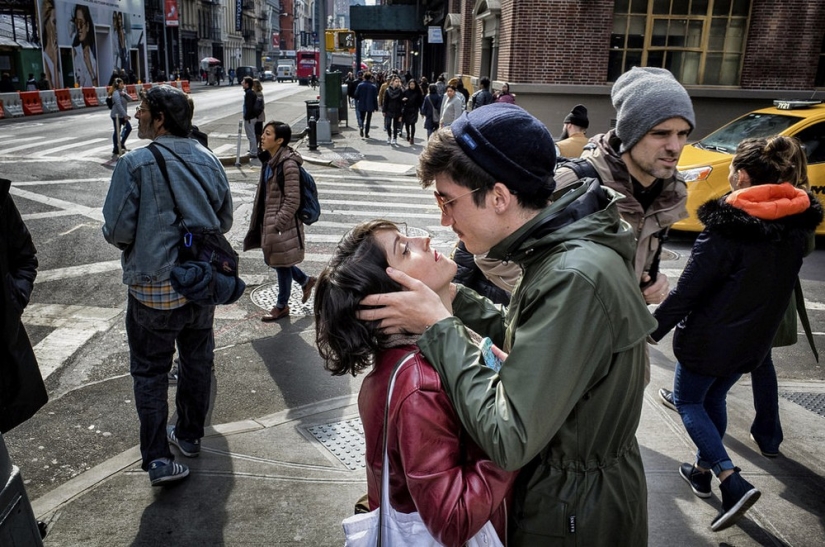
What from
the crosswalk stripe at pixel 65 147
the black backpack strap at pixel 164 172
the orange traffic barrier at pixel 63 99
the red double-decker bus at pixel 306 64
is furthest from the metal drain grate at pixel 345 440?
the red double-decker bus at pixel 306 64

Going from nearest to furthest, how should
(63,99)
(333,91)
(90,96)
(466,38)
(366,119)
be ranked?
(333,91)
(366,119)
(466,38)
(63,99)
(90,96)

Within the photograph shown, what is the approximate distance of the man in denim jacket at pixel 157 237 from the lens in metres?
3.64

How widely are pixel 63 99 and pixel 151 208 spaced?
32.8 m

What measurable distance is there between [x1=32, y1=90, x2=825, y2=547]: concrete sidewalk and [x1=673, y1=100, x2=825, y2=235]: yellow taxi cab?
5414 millimetres

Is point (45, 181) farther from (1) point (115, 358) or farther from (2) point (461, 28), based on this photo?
(2) point (461, 28)

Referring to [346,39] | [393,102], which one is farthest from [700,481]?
[346,39]

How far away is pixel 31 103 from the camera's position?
94.6 feet

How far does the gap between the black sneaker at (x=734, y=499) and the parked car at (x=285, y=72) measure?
93109 mm

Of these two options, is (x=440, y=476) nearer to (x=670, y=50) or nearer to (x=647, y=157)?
(x=647, y=157)

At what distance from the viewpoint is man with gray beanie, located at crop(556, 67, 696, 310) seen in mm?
3029

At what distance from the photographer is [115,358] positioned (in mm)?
5703

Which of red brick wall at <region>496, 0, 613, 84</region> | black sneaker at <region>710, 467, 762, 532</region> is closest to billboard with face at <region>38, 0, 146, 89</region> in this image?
red brick wall at <region>496, 0, 613, 84</region>

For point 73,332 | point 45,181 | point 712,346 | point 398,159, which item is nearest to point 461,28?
point 398,159

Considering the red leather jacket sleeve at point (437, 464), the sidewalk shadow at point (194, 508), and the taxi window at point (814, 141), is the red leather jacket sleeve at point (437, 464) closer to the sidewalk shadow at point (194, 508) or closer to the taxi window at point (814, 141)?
the sidewalk shadow at point (194, 508)
